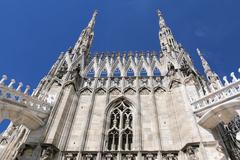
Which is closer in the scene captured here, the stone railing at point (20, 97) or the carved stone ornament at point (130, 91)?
the stone railing at point (20, 97)

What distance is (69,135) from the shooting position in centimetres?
1246

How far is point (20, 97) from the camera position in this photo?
11.4m

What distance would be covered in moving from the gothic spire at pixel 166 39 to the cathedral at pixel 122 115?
0.56 meters

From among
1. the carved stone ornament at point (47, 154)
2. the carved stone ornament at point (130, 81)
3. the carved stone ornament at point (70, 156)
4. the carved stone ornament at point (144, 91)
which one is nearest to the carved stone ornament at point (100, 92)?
the carved stone ornament at point (130, 81)

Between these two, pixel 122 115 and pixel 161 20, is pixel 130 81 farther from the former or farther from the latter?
pixel 161 20

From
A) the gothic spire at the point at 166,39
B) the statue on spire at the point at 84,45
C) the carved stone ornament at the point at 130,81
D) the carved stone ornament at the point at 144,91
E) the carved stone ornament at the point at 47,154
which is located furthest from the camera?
the gothic spire at the point at 166,39

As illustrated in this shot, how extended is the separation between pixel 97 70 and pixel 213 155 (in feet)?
33.9

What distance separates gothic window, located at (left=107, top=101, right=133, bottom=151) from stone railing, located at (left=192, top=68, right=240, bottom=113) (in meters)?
3.59

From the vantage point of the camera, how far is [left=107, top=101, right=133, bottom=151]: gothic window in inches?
480

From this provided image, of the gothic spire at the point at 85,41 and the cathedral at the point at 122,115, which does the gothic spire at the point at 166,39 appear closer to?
the cathedral at the point at 122,115

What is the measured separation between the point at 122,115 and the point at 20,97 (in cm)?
551

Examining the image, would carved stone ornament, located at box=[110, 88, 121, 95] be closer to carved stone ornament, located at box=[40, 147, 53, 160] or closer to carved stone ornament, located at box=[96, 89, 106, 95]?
carved stone ornament, located at box=[96, 89, 106, 95]

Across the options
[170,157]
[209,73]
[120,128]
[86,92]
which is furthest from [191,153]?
[209,73]

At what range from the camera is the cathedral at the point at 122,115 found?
1073 centimetres
